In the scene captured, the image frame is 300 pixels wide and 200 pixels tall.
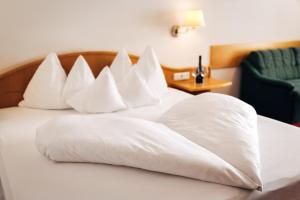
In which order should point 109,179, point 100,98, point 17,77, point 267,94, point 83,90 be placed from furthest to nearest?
point 267,94, point 17,77, point 83,90, point 100,98, point 109,179

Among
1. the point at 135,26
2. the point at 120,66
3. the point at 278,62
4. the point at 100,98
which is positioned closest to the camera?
the point at 100,98

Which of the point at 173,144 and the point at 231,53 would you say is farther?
the point at 231,53

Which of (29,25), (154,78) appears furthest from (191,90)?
(29,25)

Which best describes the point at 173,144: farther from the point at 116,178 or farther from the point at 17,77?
the point at 17,77

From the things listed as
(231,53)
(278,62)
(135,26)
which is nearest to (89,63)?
(135,26)

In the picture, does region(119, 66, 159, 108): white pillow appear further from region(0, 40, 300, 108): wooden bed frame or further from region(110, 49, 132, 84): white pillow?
region(0, 40, 300, 108): wooden bed frame

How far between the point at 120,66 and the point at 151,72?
28 centimetres

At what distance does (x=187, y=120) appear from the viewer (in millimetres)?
1682

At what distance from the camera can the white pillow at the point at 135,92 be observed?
249 centimetres

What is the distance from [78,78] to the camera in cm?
253

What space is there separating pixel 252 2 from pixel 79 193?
3.31m

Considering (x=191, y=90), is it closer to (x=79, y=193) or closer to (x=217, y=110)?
(x=217, y=110)

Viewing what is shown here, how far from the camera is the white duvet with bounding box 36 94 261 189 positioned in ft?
4.17

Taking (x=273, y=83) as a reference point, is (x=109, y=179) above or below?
above
